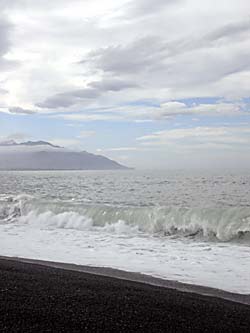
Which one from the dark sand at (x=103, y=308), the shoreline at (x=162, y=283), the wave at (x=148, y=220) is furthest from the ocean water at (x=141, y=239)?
the dark sand at (x=103, y=308)

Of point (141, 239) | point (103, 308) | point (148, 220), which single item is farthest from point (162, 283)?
point (148, 220)

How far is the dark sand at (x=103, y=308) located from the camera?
4914mm

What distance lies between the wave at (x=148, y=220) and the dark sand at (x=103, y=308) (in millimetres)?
10485

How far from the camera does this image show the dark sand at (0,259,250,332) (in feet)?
16.1

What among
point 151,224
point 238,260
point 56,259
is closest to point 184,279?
point 238,260

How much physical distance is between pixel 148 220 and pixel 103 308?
49.9ft

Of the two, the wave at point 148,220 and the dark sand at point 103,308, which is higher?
the dark sand at point 103,308

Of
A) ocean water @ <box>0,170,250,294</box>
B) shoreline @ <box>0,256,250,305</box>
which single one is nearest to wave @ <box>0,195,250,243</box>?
ocean water @ <box>0,170,250,294</box>

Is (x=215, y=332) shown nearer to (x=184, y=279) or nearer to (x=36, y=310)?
(x=36, y=310)

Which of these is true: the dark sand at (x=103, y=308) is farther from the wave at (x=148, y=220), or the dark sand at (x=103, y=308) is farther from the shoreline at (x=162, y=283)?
the wave at (x=148, y=220)

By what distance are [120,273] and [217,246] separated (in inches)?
225

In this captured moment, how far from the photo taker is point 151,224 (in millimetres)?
20125

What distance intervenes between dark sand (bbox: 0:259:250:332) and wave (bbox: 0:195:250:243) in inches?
413

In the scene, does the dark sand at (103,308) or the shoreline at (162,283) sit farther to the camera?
the shoreline at (162,283)
